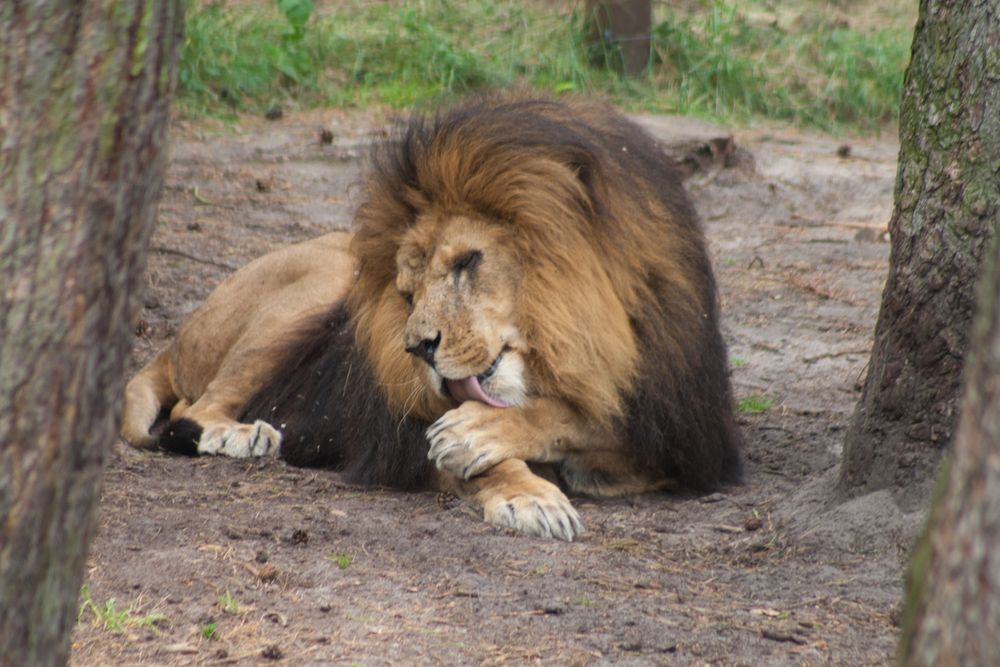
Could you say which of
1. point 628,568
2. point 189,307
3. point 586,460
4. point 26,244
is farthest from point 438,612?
point 189,307

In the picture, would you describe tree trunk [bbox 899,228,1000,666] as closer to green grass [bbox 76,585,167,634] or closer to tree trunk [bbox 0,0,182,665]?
tree trunk [bbox 0,0,182,665]

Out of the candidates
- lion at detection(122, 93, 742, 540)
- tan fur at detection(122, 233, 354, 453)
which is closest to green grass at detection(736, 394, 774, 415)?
lion at detection(122, 93, 742, 540)

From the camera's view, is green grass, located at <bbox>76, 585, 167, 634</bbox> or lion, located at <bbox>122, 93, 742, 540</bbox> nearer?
green grass, located at <bbox>76, 585, 167, 634</bbox>

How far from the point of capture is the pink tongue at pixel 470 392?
4.20 metres

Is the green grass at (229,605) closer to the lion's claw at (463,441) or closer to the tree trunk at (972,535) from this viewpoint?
the lion's claw at (463,441)

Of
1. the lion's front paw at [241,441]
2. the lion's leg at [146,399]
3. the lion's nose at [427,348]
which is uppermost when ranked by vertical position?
the lion's nose at [427,348]

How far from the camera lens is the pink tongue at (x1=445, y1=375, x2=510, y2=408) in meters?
4.20

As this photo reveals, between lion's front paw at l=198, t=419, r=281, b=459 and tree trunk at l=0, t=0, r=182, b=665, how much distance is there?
11.1 feet

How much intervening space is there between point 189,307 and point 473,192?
128 inches

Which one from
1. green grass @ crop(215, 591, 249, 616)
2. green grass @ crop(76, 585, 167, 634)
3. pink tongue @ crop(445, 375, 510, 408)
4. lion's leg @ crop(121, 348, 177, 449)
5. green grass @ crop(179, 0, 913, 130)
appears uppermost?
green grass @ crop(179, 0, 913, 130)

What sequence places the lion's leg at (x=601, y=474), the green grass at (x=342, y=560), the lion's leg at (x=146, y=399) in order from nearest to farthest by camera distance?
the green grass at (x=342, y=560) < the lion's leg at (x=601, y=474) < the lion's leg at (x=146, y=399)

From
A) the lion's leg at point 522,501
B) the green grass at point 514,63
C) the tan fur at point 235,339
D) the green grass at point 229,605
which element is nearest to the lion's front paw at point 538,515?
the lion's leg at point 522,501

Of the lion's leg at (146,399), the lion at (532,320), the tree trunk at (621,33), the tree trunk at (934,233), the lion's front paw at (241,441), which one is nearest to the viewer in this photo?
the tree trunk at (934,233)

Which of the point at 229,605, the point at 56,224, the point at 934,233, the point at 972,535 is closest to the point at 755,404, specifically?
the point at 934,233
